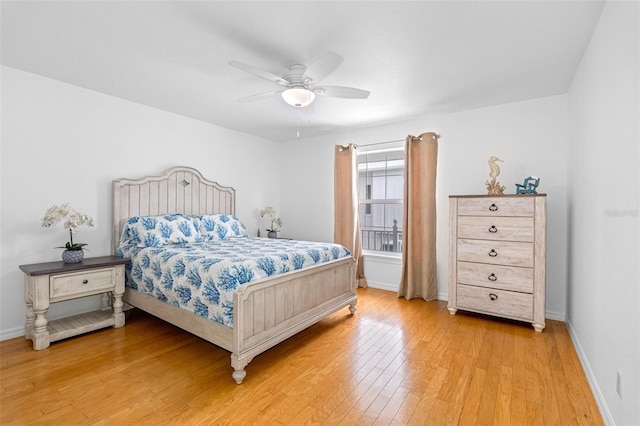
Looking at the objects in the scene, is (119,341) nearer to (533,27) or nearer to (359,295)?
(359,295)

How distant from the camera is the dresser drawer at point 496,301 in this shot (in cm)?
302

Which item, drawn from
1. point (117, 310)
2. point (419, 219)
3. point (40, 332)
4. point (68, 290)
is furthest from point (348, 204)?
point (40, 332)

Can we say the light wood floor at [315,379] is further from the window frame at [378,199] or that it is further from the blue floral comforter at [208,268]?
the window frame at [378,199]

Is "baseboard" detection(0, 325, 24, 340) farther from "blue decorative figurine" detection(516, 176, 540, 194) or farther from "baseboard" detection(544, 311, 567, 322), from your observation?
"baseboard" detection(544, 311, 567, 322)

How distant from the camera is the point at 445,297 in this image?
398 centimetres

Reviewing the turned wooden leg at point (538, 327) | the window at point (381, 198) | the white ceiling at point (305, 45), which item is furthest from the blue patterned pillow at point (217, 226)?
the turned wooden leg at point (538, 327)

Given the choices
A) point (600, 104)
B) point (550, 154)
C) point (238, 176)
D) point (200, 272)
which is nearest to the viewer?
point (600, 104)

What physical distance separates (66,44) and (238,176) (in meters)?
2.73

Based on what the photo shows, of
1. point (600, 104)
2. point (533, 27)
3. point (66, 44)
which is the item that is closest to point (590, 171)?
point (600, 104)

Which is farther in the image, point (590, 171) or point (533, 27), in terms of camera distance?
point (590, 171)

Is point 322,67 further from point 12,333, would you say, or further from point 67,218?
point 12,333

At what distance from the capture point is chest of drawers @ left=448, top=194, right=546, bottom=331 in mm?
2982

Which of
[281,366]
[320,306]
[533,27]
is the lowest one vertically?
[281,366]

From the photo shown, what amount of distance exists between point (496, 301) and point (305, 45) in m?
3.06
